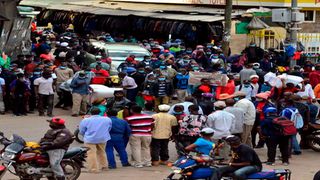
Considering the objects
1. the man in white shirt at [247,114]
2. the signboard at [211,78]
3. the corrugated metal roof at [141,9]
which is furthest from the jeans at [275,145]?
the corrugated metal roof at [141,9]

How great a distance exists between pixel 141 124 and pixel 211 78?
613cm

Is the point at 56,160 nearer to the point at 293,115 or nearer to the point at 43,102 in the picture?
the point at 293,115

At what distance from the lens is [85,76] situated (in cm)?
2219

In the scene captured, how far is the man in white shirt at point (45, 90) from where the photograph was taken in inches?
870

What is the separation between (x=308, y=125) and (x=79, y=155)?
612 centimetres

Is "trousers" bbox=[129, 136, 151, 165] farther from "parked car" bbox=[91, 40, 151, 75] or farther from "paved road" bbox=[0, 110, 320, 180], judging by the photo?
"parked car" bbox=[91, 40, 151, 75]

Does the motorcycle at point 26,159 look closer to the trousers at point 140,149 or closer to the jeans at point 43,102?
the trousers at point 140,149

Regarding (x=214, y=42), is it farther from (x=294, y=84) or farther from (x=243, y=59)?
(x=294, y=84)

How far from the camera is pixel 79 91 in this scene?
2234cm

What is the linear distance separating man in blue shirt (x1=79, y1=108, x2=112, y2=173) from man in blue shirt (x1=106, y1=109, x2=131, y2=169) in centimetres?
31

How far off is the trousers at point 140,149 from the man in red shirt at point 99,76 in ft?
20.0

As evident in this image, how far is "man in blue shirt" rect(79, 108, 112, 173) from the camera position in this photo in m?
16.1

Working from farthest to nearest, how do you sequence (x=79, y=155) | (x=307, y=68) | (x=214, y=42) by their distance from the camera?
(x=214, y=42), (x=307, y=68), (x=79, y=155)

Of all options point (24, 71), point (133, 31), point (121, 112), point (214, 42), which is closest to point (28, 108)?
point (24, 71)
